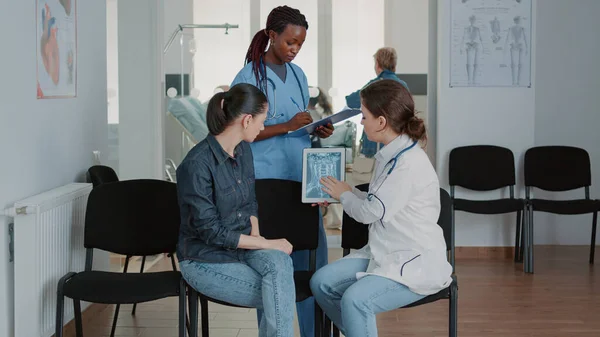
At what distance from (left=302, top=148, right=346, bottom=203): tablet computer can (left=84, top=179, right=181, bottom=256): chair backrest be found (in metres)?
0.62

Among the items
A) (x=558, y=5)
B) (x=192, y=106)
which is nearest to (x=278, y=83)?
(x=192, y=106)

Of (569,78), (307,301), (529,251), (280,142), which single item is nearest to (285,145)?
(280,142)

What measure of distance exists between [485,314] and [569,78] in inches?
109

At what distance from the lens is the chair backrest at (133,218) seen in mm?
3475

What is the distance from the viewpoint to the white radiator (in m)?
3.25

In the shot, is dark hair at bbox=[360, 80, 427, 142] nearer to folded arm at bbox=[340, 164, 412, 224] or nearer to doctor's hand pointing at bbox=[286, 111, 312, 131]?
folded arm at bbox=[340, 164, 412, 224]

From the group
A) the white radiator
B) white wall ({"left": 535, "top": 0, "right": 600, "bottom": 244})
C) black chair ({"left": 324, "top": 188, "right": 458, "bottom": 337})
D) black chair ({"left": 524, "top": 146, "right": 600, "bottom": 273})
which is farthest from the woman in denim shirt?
white wall ({"left": 535, "top": 0, "right": 600, "bottom": 244})

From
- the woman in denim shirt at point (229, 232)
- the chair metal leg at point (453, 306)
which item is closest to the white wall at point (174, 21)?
the woman in denim shirt at point (229, 232)

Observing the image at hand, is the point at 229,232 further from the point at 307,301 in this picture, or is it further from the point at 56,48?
the point at 56,48

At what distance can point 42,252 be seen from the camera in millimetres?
3346

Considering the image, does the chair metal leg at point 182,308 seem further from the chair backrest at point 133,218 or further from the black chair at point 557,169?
the black chair at point 557,169

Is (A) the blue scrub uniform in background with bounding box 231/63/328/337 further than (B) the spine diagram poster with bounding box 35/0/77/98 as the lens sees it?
No

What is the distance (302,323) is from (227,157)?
37.3 inches

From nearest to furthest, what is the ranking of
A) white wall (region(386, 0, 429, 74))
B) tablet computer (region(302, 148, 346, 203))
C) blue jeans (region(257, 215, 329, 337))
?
tablet computer (region(302, 148, 346, 203))
blue jeans (region(257, 215, 329, 337))
white wall (region(386, 0, 429, 74))
